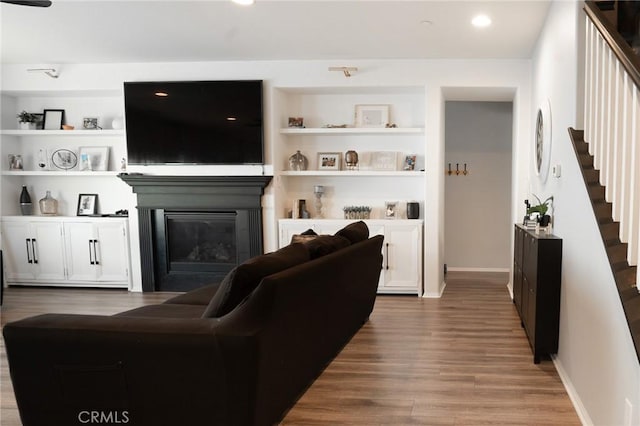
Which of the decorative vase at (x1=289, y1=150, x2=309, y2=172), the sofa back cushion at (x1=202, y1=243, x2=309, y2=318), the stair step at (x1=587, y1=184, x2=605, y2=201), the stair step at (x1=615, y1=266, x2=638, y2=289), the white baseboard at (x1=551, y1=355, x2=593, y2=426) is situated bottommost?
the white baseboard at (x1=551, y1=355, x2=593, y2=426)

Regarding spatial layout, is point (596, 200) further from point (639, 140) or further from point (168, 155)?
point (168, 155)

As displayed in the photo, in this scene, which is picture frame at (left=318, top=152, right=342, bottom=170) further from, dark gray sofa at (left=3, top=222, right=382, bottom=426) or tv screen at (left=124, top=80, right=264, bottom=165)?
dark gray sofa at (left=3, top=222, right=382, bottom=426)

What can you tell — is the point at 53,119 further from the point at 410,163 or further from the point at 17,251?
the point at 410,163

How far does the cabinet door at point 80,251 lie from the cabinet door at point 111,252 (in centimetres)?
7

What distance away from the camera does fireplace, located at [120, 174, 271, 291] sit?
18.3ft

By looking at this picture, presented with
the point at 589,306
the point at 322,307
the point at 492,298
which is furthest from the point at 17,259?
the point at 589,306

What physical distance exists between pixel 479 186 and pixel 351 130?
238cm

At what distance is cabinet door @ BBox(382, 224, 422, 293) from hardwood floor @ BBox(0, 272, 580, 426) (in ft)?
1.29

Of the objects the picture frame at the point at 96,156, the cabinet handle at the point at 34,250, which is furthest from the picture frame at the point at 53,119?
the cabinet handle at the point at 34,250

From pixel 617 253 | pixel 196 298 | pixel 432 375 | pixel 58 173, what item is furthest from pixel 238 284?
pixel 58 173

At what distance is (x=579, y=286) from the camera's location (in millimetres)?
2697

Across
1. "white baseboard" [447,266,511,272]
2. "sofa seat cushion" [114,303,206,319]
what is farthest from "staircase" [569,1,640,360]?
"white baseboard" [447,266,511,272]

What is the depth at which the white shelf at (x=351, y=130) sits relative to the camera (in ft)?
18.1

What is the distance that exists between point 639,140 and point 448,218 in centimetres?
509
